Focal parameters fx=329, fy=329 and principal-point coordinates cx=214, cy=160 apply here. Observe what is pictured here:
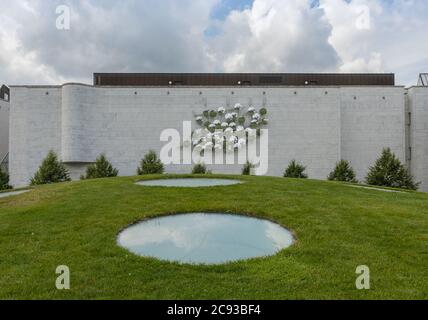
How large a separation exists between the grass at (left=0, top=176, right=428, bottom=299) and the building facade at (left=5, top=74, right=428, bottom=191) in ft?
40.8

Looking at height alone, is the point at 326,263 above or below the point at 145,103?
below

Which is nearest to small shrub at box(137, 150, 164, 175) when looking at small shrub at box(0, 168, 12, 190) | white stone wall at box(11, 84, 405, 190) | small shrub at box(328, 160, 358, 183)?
white stone wall at box(11, 84, 405, 190)

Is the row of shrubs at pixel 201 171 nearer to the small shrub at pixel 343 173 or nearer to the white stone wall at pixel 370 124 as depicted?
the small shrub at pixel 343 173

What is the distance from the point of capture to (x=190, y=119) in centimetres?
2189

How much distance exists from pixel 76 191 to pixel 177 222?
4532 mm

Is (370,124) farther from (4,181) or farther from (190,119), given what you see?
(4,181)

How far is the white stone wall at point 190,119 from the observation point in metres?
21.4

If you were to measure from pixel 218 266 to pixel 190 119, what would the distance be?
1784 centimetres

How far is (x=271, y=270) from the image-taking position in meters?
4.48

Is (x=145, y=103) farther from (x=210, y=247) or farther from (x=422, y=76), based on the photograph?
(x=422, y=76)

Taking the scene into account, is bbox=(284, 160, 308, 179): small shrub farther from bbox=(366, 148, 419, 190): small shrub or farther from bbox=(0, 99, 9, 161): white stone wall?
bbox=(0, 99, 9, 161): white stone wall

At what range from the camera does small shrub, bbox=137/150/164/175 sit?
1948 cm

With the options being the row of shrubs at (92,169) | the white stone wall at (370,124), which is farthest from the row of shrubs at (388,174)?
the row of shrubs at (92,169)
